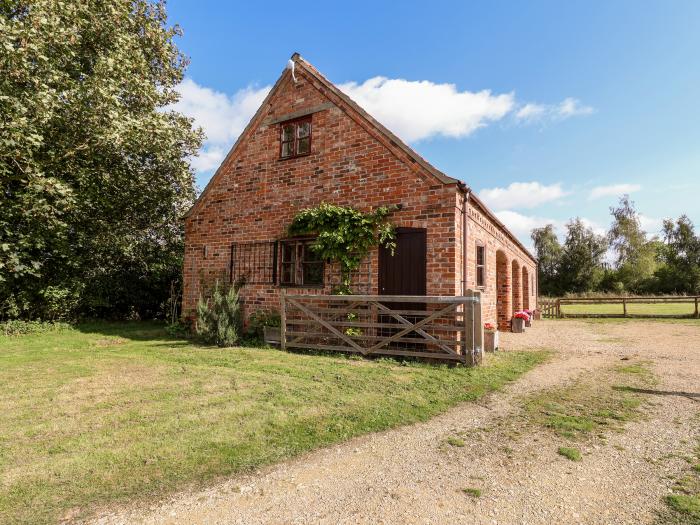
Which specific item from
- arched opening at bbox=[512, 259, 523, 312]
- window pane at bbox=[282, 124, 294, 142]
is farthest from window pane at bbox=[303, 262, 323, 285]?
arched opening at bbox=[512, 259, 523, 312]

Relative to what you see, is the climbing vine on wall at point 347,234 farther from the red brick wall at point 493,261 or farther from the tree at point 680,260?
the tree at point 680,260

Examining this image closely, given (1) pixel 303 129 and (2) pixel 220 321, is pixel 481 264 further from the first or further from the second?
(2) pixel 220 321

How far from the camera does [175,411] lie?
14.9 feet

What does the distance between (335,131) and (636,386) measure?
829 centimetres

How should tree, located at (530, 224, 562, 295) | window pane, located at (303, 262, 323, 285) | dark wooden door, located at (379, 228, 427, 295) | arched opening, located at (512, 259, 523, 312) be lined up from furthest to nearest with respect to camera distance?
1. tree, located at (530, 224, 562, 295)
2. arched opening, located at (512, 259, 523, 312)
3. window pane, located at (303, 262, 323, 285)
4. dark wooden door, located at (379, 228, 427, 295)

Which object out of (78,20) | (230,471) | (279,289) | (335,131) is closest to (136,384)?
(230,471)

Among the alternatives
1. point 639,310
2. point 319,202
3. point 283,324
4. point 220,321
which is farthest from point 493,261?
point 639,310

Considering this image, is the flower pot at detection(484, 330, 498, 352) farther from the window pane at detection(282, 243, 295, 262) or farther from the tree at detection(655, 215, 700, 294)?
the tree at detection(655, 215, 700, 294)

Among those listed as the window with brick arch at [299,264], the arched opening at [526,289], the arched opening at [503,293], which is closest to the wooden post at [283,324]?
the window with brick arch at [299,264]

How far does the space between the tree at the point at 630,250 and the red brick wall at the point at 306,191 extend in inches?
1770

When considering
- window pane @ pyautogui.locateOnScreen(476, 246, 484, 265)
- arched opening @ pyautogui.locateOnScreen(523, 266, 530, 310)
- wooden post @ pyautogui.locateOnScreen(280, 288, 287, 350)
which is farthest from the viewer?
arched opening @ pyautogui.locateOnScreen(523, 266, 530, 310)

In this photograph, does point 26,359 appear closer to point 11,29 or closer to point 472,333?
point 11,29

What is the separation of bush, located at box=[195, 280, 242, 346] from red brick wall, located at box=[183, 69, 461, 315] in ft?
3.15

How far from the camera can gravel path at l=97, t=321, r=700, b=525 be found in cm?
259
